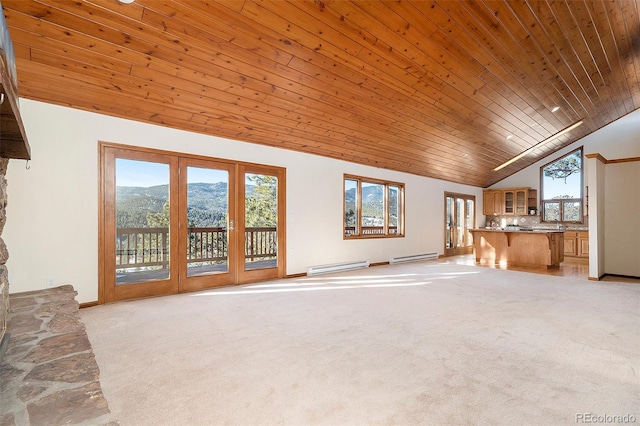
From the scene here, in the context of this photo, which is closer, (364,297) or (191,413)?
(191,413)

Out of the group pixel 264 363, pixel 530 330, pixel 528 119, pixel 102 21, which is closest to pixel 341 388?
pixel 264 363

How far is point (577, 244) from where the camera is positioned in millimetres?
8305

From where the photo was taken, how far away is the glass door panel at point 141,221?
3930 millimetres

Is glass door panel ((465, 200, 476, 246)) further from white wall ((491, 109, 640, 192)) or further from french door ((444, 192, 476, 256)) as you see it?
white wall ((491, 109, 640, 192))

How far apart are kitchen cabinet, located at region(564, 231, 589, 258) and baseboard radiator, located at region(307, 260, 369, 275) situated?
19.8 feet

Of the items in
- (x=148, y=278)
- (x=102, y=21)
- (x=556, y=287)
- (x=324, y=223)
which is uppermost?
(x=102, y=21)

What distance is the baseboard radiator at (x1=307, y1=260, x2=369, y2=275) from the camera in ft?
19.2

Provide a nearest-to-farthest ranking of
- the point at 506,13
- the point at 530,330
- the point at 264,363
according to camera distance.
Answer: the point at 264,363 < the point at 530,330 < the point at 506,13

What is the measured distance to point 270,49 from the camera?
3.24m

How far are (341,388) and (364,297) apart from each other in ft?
7.64

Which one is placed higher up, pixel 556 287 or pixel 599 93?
pixel 599 93

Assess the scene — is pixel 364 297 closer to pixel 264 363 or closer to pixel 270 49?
pixel 264 363

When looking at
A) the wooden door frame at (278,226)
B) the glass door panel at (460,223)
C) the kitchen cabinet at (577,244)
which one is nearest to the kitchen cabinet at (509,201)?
the glass door panel at (460,223)

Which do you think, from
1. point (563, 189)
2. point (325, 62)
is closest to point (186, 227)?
point (325, 62)
